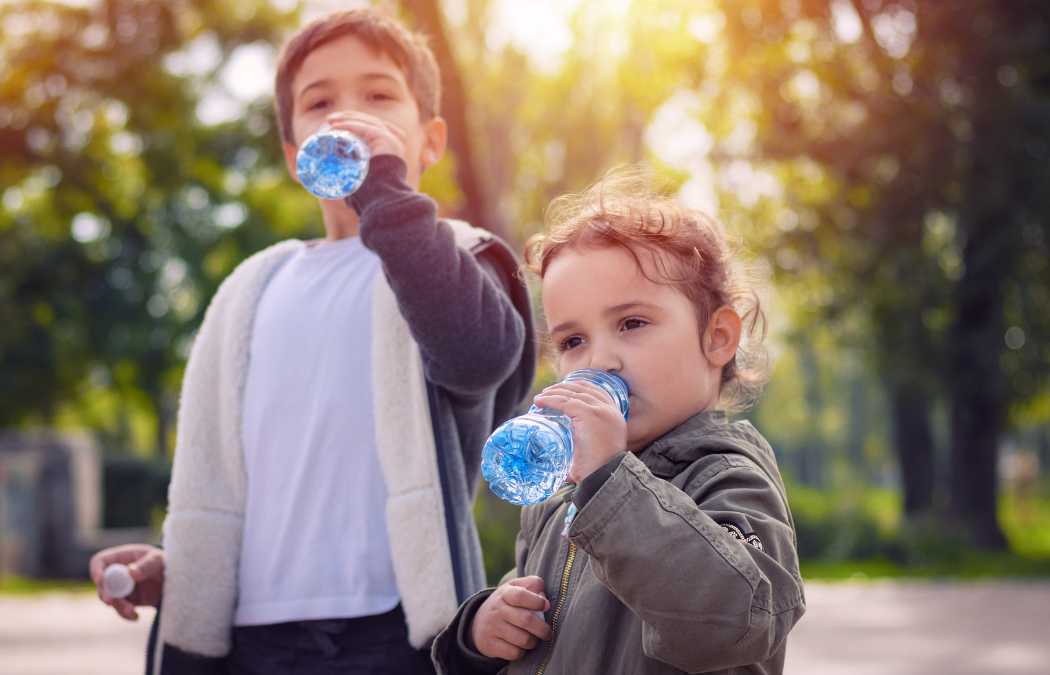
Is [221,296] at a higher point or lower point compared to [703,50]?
lower

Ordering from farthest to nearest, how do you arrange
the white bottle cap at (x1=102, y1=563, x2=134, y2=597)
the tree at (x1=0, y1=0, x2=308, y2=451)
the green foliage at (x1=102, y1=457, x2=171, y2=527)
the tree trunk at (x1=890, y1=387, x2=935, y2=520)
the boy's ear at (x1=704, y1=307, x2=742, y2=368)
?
the tree trunk at (x1=890, y1=387, x2=935, y2=520) → the green foliage at (x1=102, y1=457, x2=171, y2=527) → the tree at (x1=0, y1=0, x2=308, y2=451) → the white bottle cap at (x1=102, y1=563, x2=134, y2=597) → the boy's ear at (x1=704, y1=307, x2=742, y2=368)

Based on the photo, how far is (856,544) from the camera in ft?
43.9

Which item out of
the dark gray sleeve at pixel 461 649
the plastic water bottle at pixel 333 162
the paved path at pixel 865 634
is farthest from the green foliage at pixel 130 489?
the dark gray sleeve at pixel 461 649

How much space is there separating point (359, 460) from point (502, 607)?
0.50m

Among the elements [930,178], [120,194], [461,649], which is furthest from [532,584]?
[120,194]

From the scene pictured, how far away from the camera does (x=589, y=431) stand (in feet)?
4.21

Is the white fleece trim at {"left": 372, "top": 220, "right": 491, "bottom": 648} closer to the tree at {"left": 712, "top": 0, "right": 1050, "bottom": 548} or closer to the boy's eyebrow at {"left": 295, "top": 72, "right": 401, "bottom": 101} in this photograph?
the boy's eyebrow at {"left": 295, "top": 72, "right": 401, "bottom": 101}

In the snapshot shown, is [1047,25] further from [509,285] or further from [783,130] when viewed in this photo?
[509,285]

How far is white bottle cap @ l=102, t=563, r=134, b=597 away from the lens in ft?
6.31

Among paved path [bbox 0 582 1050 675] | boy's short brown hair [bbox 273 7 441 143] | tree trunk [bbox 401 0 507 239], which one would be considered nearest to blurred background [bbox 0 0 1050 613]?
tree trunk [bbox 401 0 507 239]

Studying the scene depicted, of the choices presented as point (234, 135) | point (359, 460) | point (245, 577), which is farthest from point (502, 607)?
point (234, 135)

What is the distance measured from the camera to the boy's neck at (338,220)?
2129 millimetres

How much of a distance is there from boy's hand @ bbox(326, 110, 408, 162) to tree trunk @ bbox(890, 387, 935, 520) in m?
16.2

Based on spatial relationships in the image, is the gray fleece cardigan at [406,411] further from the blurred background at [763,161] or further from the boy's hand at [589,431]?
the blurred background at [763,161]
